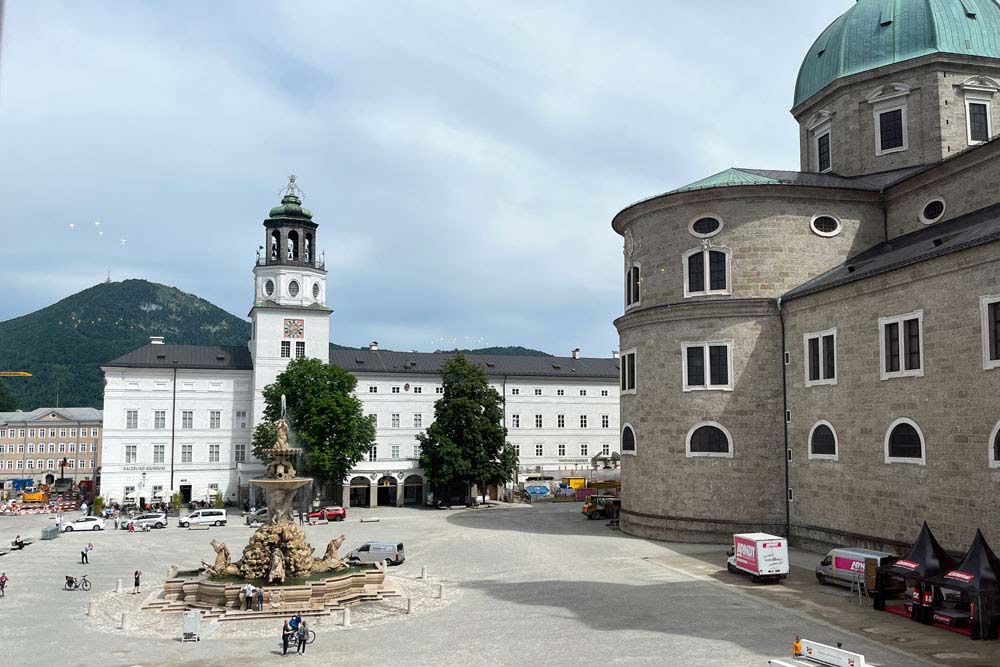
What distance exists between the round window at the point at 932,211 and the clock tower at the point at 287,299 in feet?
147

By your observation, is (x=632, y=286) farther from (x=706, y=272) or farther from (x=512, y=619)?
(x=512, y=619)

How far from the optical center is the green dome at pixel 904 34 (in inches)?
1594

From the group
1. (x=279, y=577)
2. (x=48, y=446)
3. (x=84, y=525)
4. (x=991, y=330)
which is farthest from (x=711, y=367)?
(x=48, y=446)

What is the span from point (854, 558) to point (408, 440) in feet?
152

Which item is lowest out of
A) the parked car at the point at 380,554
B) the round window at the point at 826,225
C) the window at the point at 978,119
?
the parked car at the point at 380,554

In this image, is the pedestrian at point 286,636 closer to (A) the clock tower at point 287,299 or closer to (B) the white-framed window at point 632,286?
(B) the white-framed window at point 632,286

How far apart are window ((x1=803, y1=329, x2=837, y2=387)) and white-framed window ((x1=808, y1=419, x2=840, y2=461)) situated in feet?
5.96

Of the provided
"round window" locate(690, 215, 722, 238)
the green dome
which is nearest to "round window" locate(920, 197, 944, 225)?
"round window" locate(690, 215, 722, 238)

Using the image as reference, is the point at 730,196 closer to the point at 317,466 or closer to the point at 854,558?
the point at 854,558

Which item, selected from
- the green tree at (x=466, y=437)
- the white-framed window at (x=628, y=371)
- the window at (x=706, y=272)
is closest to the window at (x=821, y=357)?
the window at (x=706, y=272)

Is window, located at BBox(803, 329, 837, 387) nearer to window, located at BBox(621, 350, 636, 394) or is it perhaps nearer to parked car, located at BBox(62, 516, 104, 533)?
window, located at BBox(621, 350, 636, 394)

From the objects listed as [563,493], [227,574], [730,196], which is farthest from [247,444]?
[730,196]

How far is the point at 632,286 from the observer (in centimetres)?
4159

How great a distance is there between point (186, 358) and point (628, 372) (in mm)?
41204
